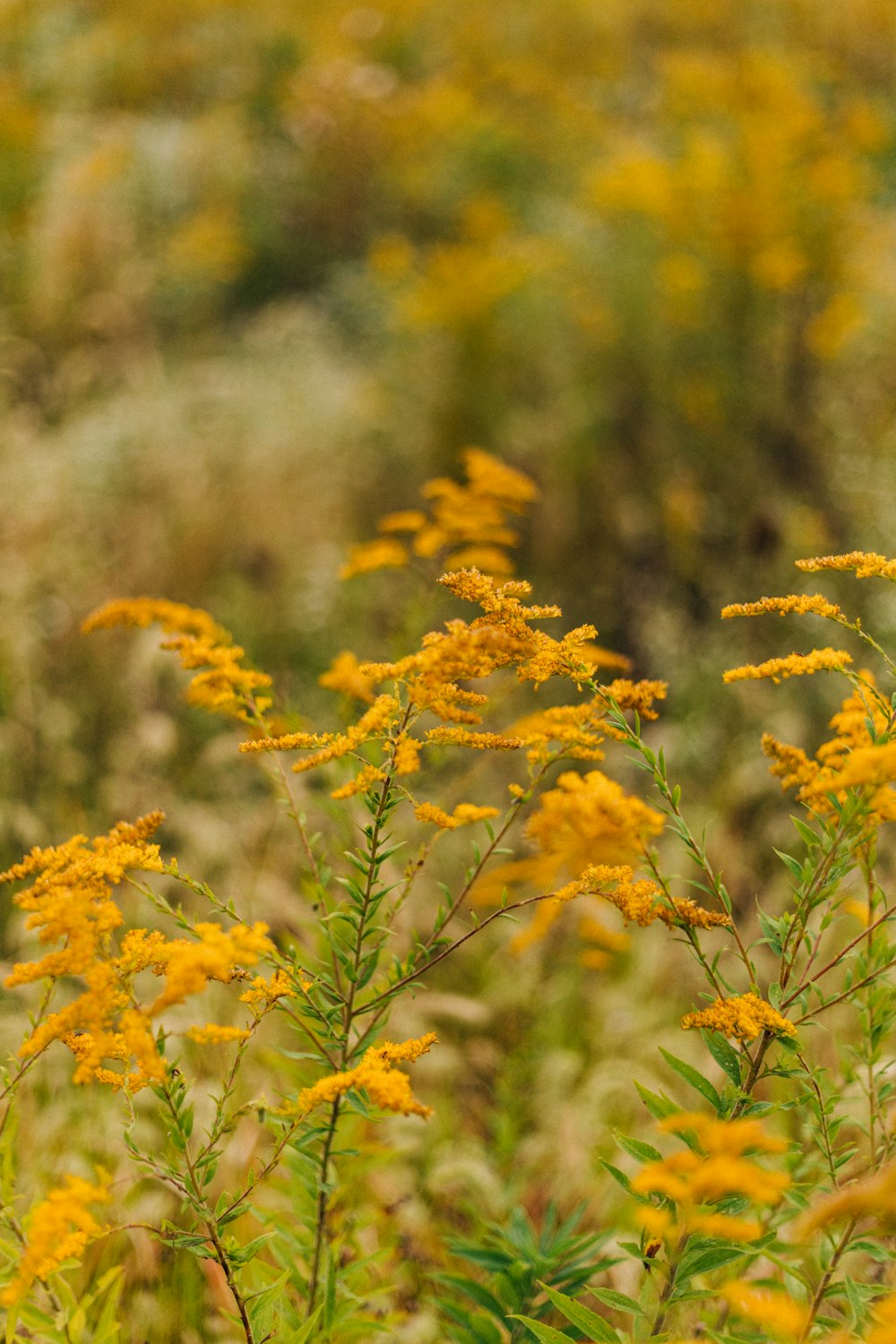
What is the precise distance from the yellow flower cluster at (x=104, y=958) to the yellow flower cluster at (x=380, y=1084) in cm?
14

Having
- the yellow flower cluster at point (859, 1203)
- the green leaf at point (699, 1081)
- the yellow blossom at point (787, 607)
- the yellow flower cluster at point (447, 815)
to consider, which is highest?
the yellow blossom at point (787, 607)

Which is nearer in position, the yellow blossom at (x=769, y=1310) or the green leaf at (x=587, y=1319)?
the yellow blossom at (x=769, y=1310)

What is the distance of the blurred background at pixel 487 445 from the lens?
8.82 feet

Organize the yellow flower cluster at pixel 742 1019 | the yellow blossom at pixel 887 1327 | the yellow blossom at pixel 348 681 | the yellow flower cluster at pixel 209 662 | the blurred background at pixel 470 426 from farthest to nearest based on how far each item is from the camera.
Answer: the blurred background at pixel 470 426
the yellow blossom at pixel 348 681
the yellow flower cluster at pixel 209 662
the yellow flower cluster at pixel 742 1019
the yellow blossom at pixel 887 1327

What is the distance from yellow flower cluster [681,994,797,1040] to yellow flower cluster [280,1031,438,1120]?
0.89 feet

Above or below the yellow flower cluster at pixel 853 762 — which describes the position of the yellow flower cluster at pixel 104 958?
below

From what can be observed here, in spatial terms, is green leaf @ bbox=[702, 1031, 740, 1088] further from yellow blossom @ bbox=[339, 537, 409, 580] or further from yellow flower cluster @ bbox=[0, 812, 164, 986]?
yellow blossom @ bbox=[339, 537, 409, 580]

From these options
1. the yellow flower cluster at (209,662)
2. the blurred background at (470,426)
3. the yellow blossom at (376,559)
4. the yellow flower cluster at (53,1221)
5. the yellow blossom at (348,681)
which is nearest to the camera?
the yellow flower cluster at (53,1221)

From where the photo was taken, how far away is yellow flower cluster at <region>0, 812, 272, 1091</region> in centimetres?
77

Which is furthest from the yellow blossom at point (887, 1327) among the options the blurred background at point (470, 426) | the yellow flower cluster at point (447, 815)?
the blurred background at point (470, 426)

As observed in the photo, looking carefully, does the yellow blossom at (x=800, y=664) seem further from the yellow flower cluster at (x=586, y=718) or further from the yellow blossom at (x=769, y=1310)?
the yellow blossom at (x=769, y=1310)

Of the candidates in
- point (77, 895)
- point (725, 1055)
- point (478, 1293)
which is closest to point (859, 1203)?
point (725, 1055)

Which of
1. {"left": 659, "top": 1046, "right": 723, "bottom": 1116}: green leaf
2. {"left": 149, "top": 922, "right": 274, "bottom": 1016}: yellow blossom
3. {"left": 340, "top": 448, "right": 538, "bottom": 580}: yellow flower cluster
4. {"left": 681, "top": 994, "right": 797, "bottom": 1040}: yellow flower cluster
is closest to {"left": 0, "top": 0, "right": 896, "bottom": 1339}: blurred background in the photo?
{"left": 340, "top": 448, "right": 538, "bottom": 580}: yellow flower cluster

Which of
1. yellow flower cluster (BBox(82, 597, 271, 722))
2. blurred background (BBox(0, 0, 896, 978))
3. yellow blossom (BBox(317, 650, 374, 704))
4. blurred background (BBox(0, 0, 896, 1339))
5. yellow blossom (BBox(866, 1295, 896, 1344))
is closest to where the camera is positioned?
yellow blossom (BBox(866, 1295, 896, 1344))
